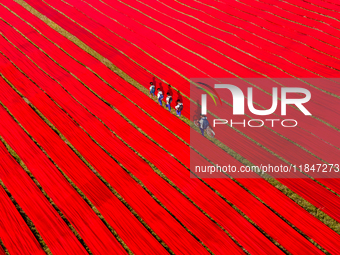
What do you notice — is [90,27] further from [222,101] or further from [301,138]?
[301,138]

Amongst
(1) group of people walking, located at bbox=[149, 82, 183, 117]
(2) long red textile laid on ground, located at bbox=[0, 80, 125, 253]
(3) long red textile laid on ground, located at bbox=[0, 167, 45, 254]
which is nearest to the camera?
(3) long red textile laid on ground, located at bbox=[0, 167, 45, 254]

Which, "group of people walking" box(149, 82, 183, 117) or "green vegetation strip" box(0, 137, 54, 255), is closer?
"green vegetation strip" box(0, 137, 54, 255)

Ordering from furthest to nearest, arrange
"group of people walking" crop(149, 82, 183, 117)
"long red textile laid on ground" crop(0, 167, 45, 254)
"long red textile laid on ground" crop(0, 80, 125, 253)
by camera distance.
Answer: "group of people walking" crop(149, 82, 183, 117) < "long red textile laid on ground" crop(0, 80, 125, 253) < "long red textile laid on ground" crop(0, 167, 45, 254)

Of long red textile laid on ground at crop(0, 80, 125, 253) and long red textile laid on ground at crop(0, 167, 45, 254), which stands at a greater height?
long red textile laid on ground at crop(0, 80, 125, 253)

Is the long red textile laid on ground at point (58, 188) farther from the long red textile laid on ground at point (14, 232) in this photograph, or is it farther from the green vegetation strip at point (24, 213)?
the long red textile laid on ground at point (14, 232)

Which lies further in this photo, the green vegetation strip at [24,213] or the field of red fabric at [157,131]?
the field of red fabric at [157,131]

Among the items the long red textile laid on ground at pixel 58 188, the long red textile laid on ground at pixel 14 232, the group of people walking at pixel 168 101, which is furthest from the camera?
the group of people walking at pixel 168 101

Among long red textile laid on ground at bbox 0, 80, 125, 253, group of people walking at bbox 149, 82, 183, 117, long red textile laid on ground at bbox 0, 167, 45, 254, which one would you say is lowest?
long red textile laid on ground at bbox 0, 167, 45, 254

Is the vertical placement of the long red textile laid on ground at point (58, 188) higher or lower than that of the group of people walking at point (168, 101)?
lower

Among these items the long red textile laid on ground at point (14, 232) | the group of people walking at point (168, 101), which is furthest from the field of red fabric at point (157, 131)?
the group of people walking at point (168, 101)

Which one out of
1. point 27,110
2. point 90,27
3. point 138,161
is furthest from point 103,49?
point 138,161

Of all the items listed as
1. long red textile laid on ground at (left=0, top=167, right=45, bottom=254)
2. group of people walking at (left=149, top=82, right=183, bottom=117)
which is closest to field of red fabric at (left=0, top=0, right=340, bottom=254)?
long red textile laid on ground at (left=0, top=167, right=45, bottom=254)

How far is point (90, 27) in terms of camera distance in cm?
1340

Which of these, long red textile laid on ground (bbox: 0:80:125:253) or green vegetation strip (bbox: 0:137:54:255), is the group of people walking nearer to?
long red textile laid on ground (bbox: 0:80:125:253)
